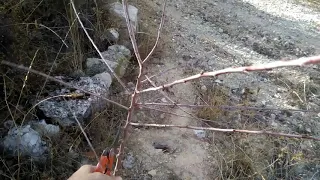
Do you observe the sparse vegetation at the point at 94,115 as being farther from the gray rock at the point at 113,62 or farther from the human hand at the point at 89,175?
the human hand at the point at 89,175

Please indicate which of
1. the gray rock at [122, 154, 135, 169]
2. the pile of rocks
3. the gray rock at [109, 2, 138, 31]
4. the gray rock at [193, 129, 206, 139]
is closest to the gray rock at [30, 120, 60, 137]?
the pile of rocks

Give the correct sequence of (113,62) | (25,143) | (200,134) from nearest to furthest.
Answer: (25,143) < (200,134) < (113,62)

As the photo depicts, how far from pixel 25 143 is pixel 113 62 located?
97 centimetres

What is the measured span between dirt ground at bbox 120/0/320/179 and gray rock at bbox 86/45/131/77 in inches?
9.4

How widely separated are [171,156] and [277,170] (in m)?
0.68

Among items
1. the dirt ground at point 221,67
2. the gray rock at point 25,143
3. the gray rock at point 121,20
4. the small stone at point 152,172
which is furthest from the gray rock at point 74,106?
the gray rock at point 121,20

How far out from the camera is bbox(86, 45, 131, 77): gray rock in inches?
107

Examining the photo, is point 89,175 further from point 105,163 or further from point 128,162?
point 128,162

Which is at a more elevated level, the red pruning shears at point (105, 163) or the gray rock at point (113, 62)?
the red pruning shears at point (105, 163)

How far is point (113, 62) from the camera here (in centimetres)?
280

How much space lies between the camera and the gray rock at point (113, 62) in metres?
2.71

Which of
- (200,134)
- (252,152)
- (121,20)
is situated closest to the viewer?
(252,152)

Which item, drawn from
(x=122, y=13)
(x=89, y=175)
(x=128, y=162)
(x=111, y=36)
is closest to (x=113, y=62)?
(x=111, y=36)

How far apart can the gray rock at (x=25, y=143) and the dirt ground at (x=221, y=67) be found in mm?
538
